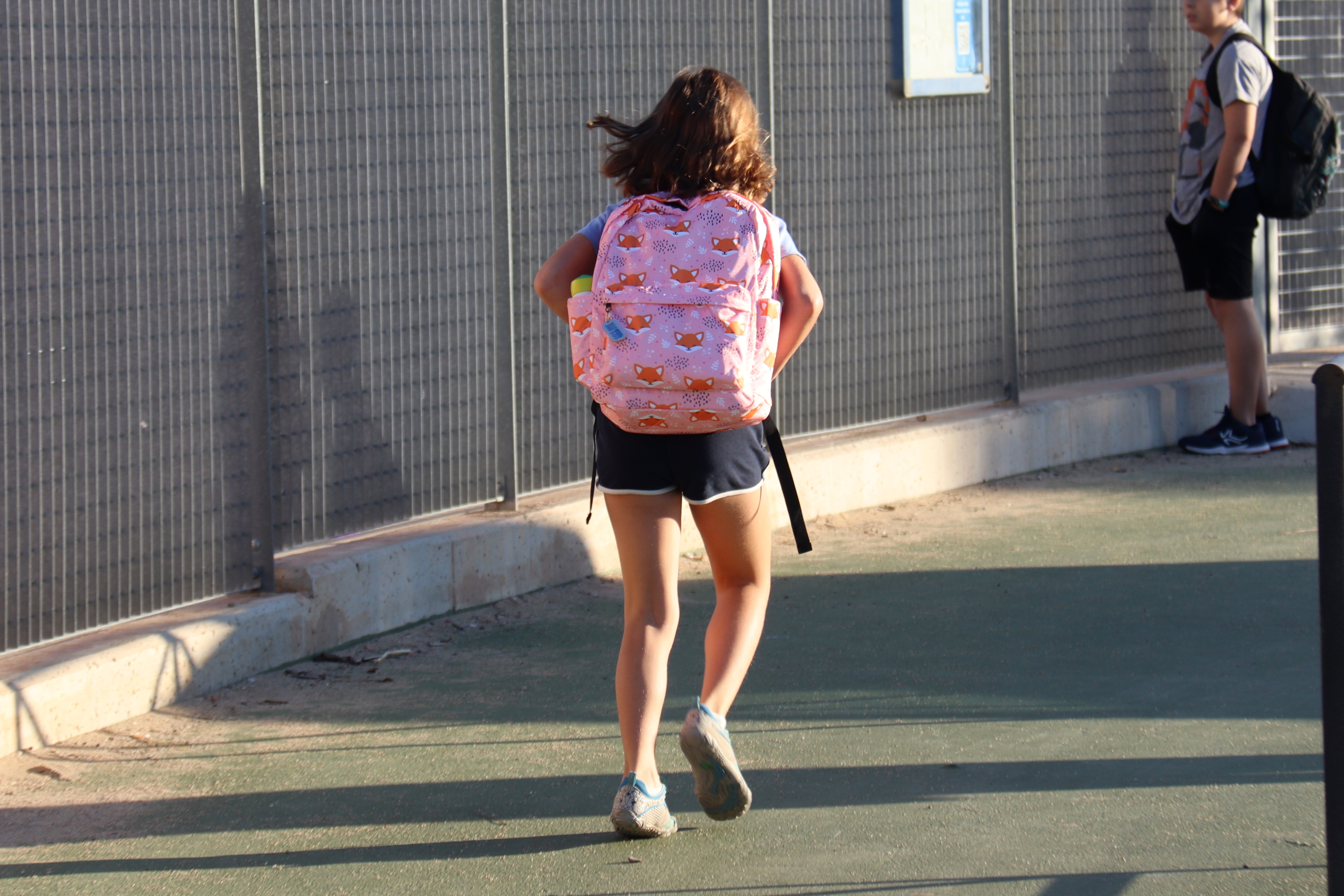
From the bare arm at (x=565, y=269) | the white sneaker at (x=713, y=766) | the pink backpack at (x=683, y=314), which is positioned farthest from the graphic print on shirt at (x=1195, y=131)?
the white sneaker at (x=713, y=766)

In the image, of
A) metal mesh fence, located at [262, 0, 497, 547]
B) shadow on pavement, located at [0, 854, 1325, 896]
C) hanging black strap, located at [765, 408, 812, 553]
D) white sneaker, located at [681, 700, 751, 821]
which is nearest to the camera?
shadow on pavement, located at [0, 854, 1325, 896]

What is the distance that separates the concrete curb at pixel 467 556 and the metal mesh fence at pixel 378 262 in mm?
259

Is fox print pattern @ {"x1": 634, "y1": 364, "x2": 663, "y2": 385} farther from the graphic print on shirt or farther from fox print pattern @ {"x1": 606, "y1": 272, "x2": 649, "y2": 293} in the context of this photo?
the graphic print on shirt

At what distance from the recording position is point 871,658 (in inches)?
211

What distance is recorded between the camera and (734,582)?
13.1 ft

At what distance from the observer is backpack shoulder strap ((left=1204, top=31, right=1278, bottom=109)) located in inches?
A: 334

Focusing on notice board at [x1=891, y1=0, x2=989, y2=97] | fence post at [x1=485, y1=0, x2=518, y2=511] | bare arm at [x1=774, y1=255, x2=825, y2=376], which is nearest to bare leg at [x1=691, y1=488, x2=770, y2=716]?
bare arm at [x1=774, y1=255, x2=825, y2=376]

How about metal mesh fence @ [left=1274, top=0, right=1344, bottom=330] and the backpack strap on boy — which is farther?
metal mesh fence @ [left=1274, top=0, right=1344, bottom=330]

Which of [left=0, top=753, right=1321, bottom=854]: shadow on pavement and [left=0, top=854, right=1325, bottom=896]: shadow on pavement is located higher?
[left=0, top=753, right=1321, bottom=854]: shadow on pavement

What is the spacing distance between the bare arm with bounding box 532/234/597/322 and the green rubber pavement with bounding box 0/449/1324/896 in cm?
131

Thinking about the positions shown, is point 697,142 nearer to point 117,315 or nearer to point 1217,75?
point 117,315

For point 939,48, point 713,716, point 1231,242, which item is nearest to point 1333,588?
point 713,716

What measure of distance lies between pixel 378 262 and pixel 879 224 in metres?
3.01

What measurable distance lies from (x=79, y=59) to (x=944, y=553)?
12.8ft
